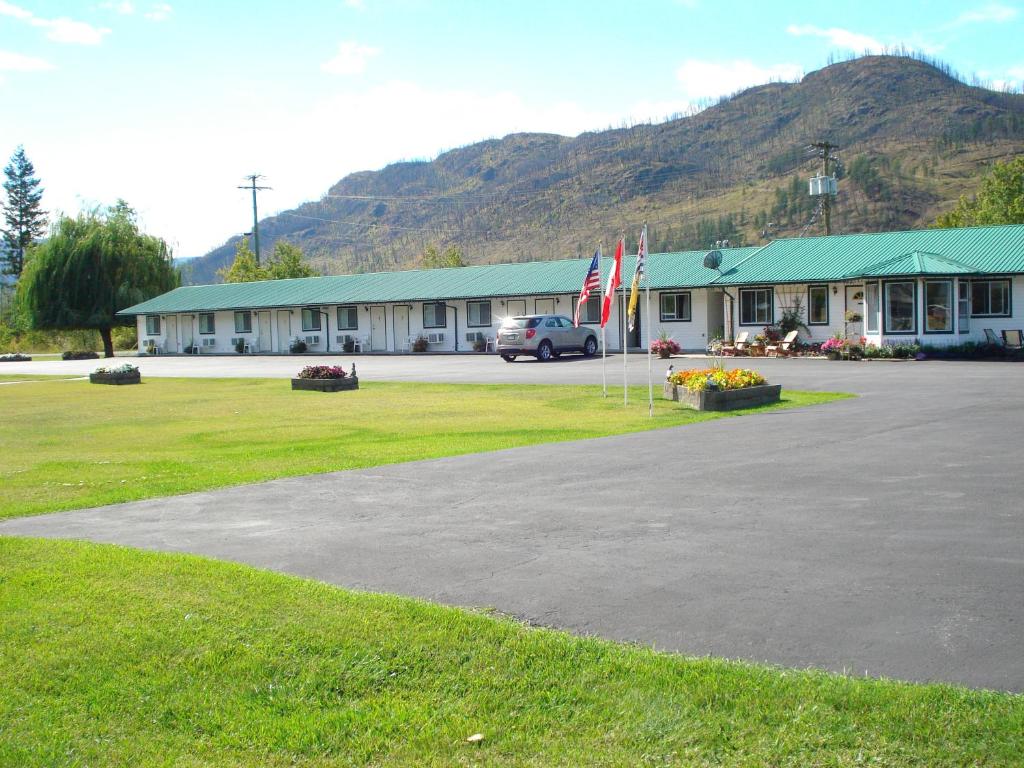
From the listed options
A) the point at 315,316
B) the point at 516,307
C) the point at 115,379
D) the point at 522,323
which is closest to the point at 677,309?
the point at 516,307

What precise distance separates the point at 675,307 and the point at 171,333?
36.2 m

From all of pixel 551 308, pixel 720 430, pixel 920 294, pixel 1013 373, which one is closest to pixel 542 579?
pixel 720 430

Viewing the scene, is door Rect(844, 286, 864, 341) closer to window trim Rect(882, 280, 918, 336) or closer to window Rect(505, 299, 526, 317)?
window trim Rect(882, 280, 918, 336)

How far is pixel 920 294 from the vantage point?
114 ft

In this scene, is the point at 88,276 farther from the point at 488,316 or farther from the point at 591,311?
the point at 591,311

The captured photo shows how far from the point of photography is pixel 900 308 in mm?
35188

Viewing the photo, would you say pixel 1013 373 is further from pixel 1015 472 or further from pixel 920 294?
pixel 1015 472

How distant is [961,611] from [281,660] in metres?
3.76

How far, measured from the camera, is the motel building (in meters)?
35.1

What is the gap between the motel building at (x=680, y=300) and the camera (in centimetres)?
3512

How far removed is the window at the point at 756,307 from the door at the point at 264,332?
30.2 meters

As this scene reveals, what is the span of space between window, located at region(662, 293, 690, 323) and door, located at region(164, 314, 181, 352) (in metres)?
35.0

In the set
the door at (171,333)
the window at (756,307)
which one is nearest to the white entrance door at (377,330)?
the door at (171,333)

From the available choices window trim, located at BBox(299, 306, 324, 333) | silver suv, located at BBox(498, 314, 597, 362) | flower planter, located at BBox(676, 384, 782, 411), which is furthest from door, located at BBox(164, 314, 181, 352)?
flower planter, located at BBox(676, 384, 782, 411)
